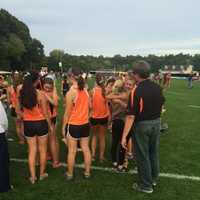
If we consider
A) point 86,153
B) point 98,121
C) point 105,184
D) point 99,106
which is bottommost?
point 105,184

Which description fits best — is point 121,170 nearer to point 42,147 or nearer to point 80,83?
point 42,147

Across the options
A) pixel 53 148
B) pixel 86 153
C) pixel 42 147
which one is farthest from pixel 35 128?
pixel 53 148

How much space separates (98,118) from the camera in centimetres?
795

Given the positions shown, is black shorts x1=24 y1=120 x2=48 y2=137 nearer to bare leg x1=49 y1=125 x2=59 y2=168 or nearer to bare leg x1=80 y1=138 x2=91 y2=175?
bare leg x1=80 y1=138 x2=91 y2=175

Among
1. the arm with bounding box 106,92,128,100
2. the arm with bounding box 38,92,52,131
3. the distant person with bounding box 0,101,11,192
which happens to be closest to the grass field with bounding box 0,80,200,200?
the distant person with bounding box 0,101,11,192

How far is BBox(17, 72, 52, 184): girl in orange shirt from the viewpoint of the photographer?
6.39m

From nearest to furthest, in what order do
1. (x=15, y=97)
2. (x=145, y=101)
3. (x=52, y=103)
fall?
(x=145, y=101)
(x=52, y=103)
(x=15, y=97)

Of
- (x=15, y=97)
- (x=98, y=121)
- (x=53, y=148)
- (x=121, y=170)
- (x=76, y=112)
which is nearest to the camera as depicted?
(x=76, y=112)

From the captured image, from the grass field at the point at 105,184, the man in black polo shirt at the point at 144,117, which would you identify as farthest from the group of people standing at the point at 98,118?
the grass field at the point at 105,184

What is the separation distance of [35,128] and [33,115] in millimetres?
219

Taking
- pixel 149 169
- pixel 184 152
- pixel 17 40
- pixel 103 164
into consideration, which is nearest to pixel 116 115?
pixel 103 164

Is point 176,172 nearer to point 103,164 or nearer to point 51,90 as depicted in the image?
point 103,164

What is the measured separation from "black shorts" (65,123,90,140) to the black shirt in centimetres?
A: 109

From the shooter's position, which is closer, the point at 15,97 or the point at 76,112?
the point at 76,112
